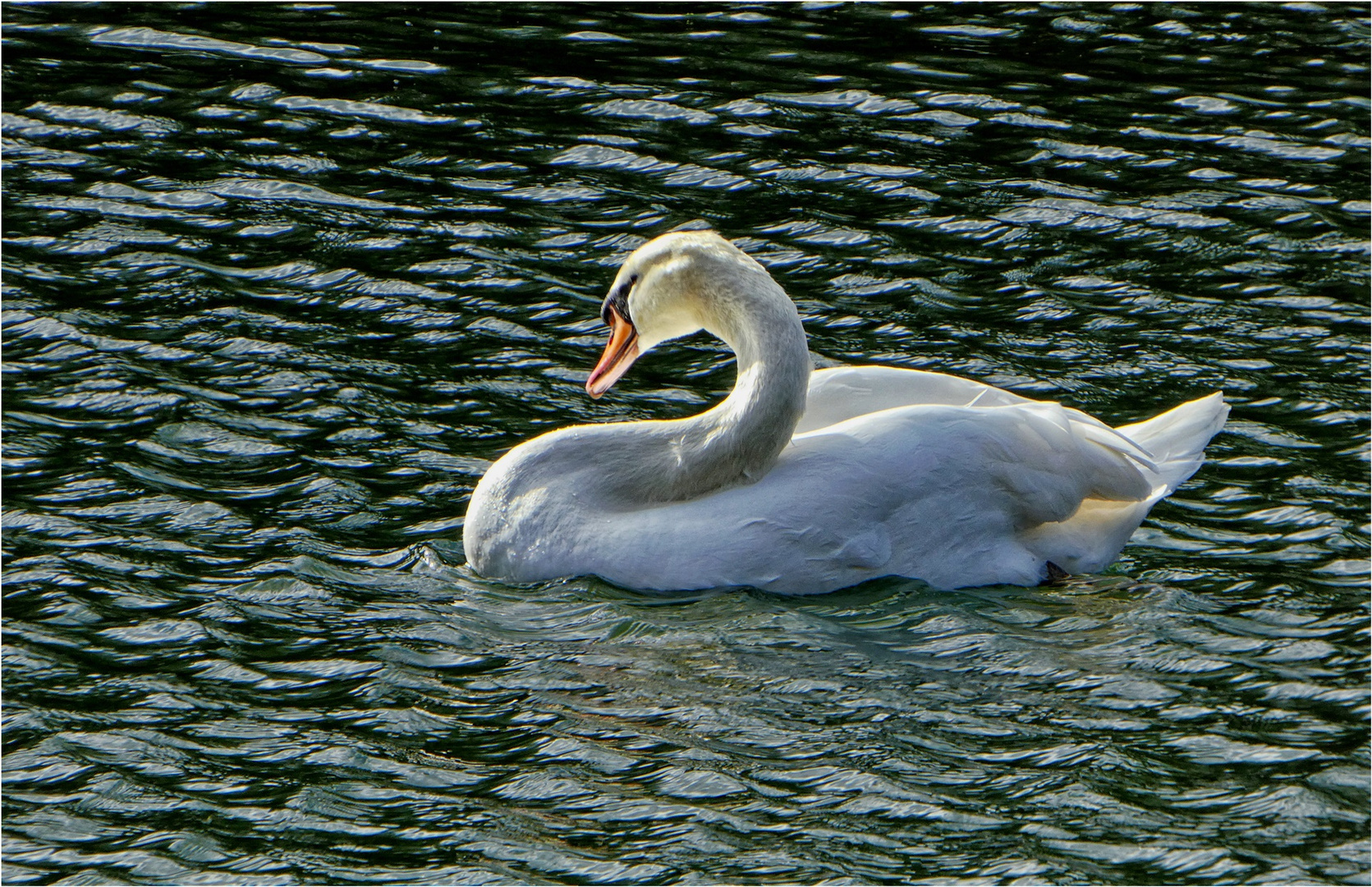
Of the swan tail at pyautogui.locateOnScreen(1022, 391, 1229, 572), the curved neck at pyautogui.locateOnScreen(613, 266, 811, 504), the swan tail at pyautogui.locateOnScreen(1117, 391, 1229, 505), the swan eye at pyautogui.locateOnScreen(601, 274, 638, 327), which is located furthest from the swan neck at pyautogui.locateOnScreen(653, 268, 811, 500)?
the swan tail at pyautogui.locateOnScreen(1117, 391, 1229, 505)

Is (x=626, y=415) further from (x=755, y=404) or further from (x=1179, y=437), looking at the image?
(x=1179, y=437)

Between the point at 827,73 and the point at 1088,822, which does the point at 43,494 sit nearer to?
the point at 1088,822

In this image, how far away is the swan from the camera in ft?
24.0

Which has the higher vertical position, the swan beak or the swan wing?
the swan beak

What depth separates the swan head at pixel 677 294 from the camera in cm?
755

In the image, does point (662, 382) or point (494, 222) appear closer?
point (662, 382)

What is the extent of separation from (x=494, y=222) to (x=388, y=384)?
2178mm

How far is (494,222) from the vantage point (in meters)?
11.4

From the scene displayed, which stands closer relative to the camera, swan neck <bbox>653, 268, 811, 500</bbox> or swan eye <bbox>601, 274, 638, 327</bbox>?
swan neck <bbox>653, 268, 811, 500</bbox>

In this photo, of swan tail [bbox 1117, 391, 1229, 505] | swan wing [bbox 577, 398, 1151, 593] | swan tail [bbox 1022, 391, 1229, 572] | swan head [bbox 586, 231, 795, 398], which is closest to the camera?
swan wing [bbox 577, 398, 1151, 593]

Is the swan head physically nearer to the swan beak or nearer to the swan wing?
the swan beak

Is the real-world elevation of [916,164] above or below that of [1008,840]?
above

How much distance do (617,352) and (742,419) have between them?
968 millimetres

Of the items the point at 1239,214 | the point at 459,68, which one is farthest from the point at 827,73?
the point at 1239,214
